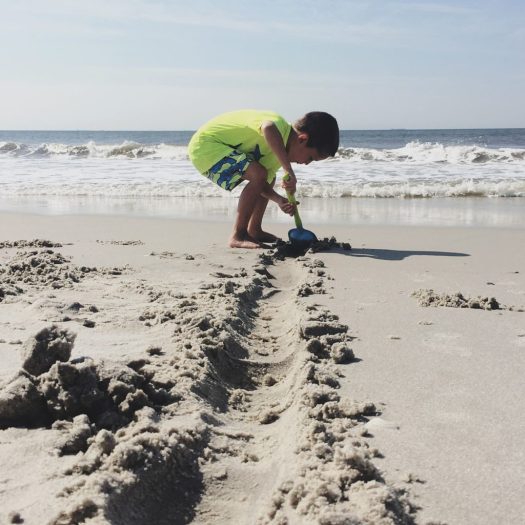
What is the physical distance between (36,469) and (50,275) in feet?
7.32

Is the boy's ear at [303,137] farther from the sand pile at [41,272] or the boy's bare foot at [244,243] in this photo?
the sand pile at [41,272]

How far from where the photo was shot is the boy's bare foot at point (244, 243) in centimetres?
477

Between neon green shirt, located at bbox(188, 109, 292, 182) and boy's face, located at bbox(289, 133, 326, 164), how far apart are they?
0.12 meters

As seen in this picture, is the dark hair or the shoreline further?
the shoreline

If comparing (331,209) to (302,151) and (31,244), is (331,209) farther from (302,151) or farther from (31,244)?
(31,244)

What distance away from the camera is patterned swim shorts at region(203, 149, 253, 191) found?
195 inches

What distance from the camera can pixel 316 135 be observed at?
4738 mm

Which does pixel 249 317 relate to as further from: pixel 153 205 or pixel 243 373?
pixel 153 205

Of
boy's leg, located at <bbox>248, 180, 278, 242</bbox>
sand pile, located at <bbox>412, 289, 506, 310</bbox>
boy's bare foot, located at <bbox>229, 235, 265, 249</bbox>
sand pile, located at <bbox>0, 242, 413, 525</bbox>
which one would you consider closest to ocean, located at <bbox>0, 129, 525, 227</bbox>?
boy's leg, located at <bbox>248, 180, 278, 242</bbox>

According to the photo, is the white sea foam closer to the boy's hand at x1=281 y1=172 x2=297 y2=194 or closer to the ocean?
the ocean

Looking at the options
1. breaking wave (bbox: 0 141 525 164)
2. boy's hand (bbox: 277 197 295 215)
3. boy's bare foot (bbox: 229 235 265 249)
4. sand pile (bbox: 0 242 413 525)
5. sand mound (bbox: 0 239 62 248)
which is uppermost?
breaking wave (bbox: 0 141 525 164)

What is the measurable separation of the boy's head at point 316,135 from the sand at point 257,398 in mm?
1345

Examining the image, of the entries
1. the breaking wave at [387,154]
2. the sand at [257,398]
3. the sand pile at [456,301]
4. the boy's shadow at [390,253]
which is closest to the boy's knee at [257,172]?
the boy's shadow at [390,253]

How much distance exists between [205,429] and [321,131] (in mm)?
3370
